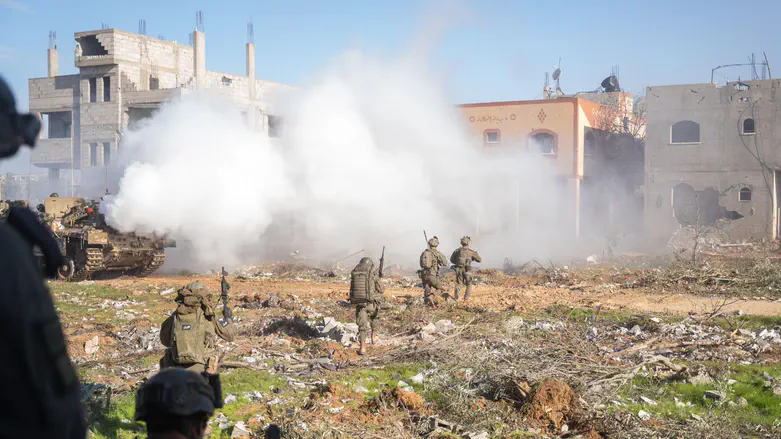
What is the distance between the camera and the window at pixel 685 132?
3266cm

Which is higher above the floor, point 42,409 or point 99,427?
point 42,409

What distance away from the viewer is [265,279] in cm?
2434

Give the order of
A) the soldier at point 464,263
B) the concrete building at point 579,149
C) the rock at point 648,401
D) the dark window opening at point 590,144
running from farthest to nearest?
the dark window opening at point 590,144 < the concrete building at point 579,149 < the soldier at point 464,263 < the rock at point 648,401

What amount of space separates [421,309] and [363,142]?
41.8 feet

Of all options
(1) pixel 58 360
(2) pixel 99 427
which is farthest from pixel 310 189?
(1) pixel 58 360

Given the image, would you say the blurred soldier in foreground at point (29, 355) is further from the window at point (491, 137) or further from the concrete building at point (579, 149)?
the window at point (491, 137)

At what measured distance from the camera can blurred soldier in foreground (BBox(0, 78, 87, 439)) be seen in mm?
1626

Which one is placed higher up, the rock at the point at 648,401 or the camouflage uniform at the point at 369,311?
the camouflage uniform at the point at 369,311

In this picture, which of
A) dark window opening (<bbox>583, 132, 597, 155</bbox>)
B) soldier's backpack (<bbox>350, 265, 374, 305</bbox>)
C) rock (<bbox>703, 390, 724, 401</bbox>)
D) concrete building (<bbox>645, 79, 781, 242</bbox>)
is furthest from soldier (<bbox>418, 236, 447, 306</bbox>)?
dark window opening (<bbox>583, 132, 597, 155</bbox>)

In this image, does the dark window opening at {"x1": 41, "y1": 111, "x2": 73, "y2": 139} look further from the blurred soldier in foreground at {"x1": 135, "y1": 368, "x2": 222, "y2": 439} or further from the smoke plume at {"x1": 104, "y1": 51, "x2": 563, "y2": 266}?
the blurred soldier in foreground at {"x1": 135, "y1": 368, "x2": 222, "y2": 439}

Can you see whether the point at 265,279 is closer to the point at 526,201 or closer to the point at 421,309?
the point at 421,309

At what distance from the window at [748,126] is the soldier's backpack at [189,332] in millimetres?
28938

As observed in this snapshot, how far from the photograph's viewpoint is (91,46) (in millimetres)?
47031

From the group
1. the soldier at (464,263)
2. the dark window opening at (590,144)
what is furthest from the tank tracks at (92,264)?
the dark window opening at (590,144)
